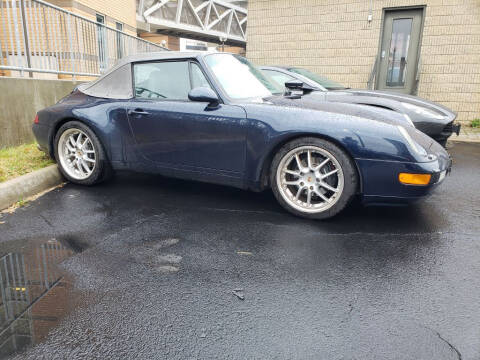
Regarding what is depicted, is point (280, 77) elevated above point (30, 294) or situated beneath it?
elevated above

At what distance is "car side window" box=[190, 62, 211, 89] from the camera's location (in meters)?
3.61

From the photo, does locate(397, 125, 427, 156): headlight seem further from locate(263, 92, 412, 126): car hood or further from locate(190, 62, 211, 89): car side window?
locate(190, 62, 211, 89): car side window

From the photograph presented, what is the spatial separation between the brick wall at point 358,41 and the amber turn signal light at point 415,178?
24.8ft

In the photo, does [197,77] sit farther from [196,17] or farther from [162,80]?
[196,17]

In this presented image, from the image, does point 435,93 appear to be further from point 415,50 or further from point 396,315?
point 396,315

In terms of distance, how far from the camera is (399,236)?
297 cm

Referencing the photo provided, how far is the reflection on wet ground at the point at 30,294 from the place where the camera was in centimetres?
181

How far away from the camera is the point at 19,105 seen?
5375mm

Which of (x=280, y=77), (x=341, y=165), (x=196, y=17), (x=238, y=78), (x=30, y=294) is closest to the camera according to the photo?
(x=30, y=294)

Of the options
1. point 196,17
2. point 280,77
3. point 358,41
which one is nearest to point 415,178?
point 280,77

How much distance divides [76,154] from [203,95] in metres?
1.85

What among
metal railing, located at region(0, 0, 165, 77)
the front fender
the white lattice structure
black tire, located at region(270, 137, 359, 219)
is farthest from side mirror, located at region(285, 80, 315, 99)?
the white lattice structure

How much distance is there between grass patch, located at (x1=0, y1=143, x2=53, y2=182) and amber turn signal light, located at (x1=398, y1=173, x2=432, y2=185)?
3825 mm

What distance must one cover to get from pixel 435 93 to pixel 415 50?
3.98ft
